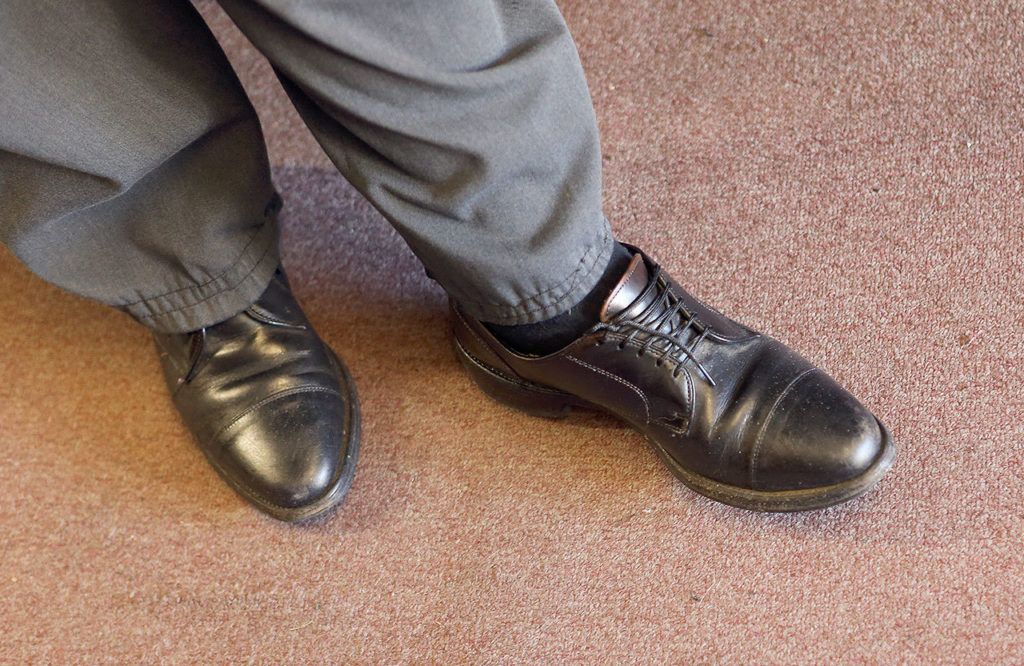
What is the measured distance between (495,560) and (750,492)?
0.78 feet

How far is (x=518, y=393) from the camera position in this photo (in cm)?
86

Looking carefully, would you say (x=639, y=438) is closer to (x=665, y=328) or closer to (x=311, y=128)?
(x=665, y=328)

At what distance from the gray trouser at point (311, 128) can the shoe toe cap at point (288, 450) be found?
0.39 ft

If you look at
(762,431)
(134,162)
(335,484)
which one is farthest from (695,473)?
(134,162)

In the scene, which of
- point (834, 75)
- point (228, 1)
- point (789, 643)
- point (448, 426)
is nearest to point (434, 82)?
point (228, 1)

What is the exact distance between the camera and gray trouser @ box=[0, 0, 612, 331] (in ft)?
1.88

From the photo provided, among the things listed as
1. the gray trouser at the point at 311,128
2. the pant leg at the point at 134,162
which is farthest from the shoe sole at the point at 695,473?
the pant leg at the point at 134,162

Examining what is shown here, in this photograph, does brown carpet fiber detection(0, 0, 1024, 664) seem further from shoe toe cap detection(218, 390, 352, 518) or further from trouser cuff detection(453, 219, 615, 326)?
trouser cuff detection(453, 219, 615, 326)

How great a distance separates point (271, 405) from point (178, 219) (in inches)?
7.7

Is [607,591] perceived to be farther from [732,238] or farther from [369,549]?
[732,238]

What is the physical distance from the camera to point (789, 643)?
0.74 meters

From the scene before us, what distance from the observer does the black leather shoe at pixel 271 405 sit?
0.83 metres

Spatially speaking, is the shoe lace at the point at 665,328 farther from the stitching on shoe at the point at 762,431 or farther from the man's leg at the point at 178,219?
the man's leg at the point at 178,219

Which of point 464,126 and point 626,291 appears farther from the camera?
point 626,291
